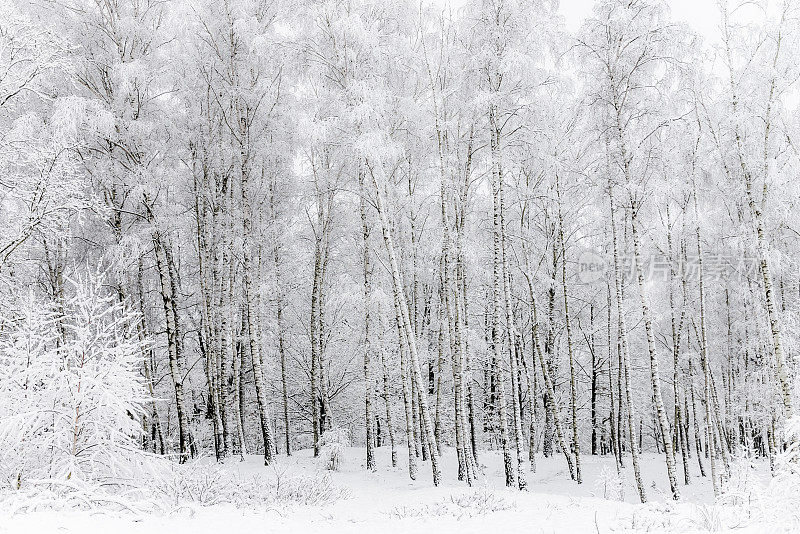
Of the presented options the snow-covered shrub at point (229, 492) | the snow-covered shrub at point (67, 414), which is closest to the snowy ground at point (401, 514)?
the snow-covered shrub at point (229, 492)

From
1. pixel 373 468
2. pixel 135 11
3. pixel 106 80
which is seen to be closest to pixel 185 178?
pixel 106 80

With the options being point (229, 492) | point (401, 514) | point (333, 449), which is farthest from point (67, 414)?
point (333, 449)

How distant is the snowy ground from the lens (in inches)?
180

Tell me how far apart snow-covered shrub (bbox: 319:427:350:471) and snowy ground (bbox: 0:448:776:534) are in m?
0.24

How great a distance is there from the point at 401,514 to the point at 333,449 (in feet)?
15.5

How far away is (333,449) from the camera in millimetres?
11953

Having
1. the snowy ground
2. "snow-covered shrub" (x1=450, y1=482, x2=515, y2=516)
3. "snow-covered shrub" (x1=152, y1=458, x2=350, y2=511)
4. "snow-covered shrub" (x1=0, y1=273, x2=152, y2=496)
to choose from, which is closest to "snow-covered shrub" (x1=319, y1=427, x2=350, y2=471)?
the snowy ground

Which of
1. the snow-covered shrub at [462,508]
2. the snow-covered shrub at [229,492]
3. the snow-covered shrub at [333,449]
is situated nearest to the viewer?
the snow-covered shrub at [229,492]

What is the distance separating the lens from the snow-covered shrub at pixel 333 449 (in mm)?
11953

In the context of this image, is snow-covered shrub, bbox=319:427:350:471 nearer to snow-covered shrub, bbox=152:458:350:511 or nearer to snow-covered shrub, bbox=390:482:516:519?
snow-covered shrub, bbox=152:458:350:511

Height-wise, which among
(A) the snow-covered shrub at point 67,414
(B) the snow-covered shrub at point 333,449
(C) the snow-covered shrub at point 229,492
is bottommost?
(B) the snow-covered shrub at point 333,449

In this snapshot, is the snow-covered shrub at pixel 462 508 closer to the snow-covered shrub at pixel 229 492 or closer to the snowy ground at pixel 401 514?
the snowy ground at pixel 401 514

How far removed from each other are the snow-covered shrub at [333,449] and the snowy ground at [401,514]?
A: 0.78 ft

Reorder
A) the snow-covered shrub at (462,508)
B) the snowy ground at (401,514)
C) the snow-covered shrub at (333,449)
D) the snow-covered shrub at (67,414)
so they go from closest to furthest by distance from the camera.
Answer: the snowy ground at (401,514) → the snow-covered shrub at (67,414) → the snow-covered shrub at (462,508) → the snow-covered shrub at (333,449)
